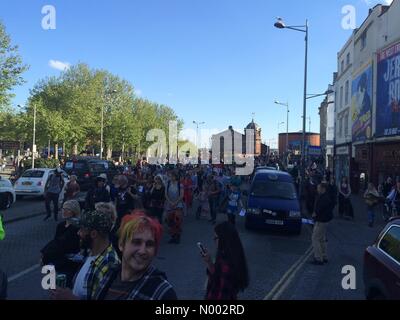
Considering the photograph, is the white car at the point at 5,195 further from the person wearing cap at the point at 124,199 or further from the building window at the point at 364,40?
the building window at the point at 364,40

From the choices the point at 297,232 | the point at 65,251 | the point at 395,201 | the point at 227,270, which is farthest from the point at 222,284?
the point at 395,201

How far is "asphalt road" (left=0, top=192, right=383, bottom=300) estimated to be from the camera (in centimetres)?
671

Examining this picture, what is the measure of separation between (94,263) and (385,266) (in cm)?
346

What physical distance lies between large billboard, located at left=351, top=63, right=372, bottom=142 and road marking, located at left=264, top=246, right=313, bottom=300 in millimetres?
18483

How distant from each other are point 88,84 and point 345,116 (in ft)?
97.6

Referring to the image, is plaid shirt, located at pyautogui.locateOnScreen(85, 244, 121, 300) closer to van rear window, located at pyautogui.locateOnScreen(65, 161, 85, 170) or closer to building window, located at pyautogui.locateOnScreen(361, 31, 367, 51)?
van rear window, located at pyautogui.locateOnScreen(65, 161, 85, 170)

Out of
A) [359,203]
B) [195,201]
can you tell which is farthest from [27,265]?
[359,203]

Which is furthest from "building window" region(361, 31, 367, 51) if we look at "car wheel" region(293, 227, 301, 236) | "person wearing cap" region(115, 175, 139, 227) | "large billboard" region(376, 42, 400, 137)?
"person wearing cap" region(115, 175, 139, 227)

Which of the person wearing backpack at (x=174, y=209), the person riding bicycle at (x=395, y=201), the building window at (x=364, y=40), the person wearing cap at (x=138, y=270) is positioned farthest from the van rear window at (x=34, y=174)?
the building window at (x=364, y=40)

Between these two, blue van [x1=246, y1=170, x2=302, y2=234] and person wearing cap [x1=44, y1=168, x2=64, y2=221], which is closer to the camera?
blue van [x1=246, y1=170, x2=302, y2=234]

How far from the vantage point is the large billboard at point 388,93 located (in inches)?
862

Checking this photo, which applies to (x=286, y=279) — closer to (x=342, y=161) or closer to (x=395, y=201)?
(x=395, y=201)

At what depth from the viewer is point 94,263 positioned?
334 centimetres
